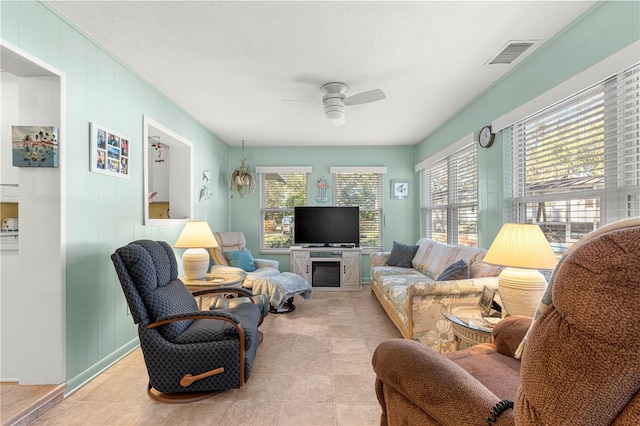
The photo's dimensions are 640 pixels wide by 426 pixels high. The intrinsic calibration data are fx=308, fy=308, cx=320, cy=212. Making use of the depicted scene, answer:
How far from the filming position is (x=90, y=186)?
235cm

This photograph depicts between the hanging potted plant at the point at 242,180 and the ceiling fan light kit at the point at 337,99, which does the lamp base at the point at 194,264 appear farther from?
the hanging potted plant at the point at 242,180

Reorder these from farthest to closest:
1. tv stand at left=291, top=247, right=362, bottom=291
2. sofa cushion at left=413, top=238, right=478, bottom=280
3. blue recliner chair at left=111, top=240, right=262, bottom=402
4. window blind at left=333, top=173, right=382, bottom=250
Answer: window blind at left=333, top=173, right=382, bottom=250
tv stand at left=291, top=247, right=362, bottom=291
sofa cushion at left=413, top=238, right=478, bottom=280
blue recliner chair at left=111, top=240, right=262, bottom=402

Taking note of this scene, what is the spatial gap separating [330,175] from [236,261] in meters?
→ 2.35

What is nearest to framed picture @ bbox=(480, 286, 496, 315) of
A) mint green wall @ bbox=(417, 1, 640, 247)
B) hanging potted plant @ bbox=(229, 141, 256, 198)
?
mint green wall @ bbox=(417, 1, 640, 247)

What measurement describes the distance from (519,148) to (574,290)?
9.06 feet

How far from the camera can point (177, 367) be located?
1993mm

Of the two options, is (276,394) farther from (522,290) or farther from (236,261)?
(236,261)

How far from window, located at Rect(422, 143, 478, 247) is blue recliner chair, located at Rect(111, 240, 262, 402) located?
9.94 ft

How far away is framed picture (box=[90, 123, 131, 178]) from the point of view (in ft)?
7.79

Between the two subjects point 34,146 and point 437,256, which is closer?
point 34,146

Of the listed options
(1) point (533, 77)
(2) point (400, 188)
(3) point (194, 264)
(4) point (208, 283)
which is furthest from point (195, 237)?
(2) point (400, 188)

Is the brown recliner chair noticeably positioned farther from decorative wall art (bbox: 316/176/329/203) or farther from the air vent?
decorative wall art (bbox: 316/176/329/203)

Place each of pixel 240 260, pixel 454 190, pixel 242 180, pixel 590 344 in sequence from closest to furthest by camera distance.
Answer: pixel 590 344, pixel 454 190, pixel 240 260, pixel 242 180

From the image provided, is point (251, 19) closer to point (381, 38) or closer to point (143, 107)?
point (381, 38)
